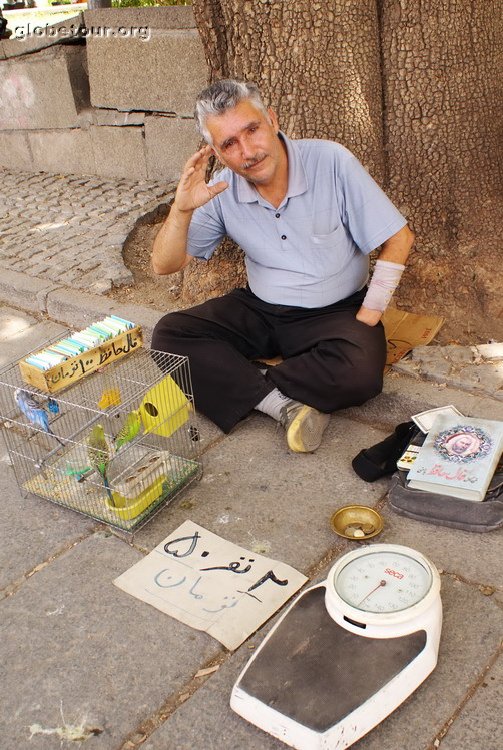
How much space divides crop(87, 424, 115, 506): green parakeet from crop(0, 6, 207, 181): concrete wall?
4.10 m

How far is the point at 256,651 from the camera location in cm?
193

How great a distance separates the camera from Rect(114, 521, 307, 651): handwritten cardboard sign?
218 cm

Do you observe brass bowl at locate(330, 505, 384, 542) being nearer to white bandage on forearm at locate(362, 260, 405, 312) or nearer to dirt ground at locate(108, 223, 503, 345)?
white bandage on forearm at locate(362, 260, 405, 312)

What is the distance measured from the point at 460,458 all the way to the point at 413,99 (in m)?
1.82

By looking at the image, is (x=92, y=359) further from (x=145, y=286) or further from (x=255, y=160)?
(x=145, y=286)

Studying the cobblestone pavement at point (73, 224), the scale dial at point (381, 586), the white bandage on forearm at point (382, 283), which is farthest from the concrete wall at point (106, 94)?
the scale dial at point (381, 586)

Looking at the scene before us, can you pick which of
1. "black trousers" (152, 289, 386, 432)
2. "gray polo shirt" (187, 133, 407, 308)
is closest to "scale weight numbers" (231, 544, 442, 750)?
"black trousers" (152, 289, 386, 432)

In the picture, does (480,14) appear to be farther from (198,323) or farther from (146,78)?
(146,78)

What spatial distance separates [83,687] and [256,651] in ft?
1.70

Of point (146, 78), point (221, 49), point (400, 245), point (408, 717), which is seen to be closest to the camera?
point (408, 717)

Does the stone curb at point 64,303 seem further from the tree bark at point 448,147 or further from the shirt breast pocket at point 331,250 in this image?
the tree bark at point 448,147

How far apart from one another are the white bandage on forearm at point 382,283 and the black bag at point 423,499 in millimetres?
574

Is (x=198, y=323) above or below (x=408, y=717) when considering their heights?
above

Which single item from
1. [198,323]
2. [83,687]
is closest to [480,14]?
[198,323]
